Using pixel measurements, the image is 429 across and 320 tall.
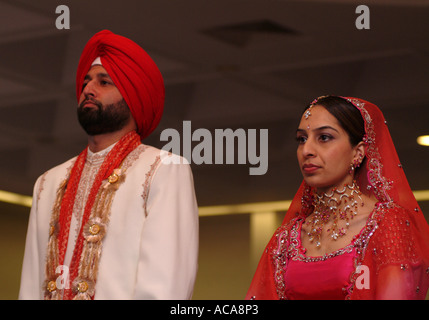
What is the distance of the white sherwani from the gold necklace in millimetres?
459

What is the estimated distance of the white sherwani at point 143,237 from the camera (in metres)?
2.72

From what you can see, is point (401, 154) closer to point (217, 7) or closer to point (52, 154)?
point (217, 7)

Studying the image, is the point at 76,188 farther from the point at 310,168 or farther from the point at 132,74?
the point at 310,168

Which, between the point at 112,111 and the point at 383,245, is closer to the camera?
the point at 383,245

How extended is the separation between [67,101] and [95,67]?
209 centimetres

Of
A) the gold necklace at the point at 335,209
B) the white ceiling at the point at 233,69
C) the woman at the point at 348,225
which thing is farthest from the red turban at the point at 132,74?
the white ceiling at the point at 233,69

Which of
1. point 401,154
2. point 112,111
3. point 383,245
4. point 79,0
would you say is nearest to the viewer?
point 383,245

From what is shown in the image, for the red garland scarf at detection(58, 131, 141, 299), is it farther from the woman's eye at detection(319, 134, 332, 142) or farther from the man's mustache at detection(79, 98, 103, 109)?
the woman's eye at detection(319, 134, 332, 142)

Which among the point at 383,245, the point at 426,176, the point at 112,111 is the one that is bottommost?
the point at 383,245

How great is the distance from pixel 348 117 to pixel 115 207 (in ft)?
2.95

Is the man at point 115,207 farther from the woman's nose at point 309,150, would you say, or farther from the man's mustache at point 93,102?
the woman's nose at point 309,150

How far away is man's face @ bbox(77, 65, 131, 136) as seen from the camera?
2984 mm

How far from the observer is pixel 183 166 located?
2.92m

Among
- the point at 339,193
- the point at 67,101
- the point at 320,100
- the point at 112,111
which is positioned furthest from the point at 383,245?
the point at 67,101
